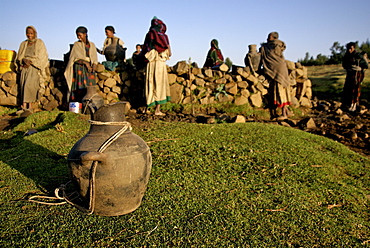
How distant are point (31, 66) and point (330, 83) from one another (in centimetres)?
1290

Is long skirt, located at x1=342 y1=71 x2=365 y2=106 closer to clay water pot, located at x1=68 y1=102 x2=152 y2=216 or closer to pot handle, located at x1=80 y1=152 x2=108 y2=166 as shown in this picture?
clay water pot, located at x1=68 y1=102 x2=152 y2=216

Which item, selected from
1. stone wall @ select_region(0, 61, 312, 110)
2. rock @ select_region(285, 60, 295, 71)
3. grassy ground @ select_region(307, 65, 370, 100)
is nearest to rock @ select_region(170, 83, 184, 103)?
stone wall @ select_region(0, 61, 312, 110)

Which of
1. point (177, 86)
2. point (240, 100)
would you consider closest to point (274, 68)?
point (240, 100)

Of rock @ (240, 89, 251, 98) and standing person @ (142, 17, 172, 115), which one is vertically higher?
standing person @ (142, 17, 172, 115)

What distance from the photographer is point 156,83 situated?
736 centimetres

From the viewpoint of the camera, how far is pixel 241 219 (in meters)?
2.54

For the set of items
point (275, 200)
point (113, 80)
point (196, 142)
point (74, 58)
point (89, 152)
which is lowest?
point (275, 200)

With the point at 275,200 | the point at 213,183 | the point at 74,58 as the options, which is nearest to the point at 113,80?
the point at 74,58

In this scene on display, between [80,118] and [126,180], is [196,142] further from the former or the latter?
[80,118]

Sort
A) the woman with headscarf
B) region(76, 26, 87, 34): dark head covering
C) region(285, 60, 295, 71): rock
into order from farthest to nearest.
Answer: the woman with headscarf, region(285, 60, 295, 71): rock, region(76, 26, 87, 34): dark head covering

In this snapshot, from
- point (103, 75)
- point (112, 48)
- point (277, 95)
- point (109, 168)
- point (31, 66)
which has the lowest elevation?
point (109, 168)

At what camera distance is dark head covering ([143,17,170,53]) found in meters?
6.91

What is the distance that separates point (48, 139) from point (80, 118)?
1.42m

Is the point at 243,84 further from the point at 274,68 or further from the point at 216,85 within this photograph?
the point at 274,68
